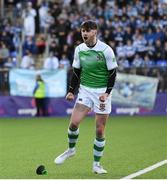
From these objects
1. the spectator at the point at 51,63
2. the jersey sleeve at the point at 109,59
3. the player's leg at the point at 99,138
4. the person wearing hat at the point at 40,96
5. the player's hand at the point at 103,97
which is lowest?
the person wearing hat at the point at 40,96

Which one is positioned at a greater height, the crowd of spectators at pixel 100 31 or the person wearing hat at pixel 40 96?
the crowd of spectators at pixel 100 31

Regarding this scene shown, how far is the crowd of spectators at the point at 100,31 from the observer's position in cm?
2789

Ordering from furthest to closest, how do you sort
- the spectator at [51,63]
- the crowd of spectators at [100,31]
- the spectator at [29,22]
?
1. the spectator at [29,22]
2. the crowd of spectators at [100,31]
3. the spectator at [51,63]

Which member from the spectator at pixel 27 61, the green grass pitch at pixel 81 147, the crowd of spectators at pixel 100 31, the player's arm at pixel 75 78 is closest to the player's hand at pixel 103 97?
the player's arm at pixel 75 78

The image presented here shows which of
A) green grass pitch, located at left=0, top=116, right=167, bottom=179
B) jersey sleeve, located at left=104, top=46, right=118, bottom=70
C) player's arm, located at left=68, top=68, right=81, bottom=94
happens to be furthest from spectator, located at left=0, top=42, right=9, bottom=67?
jersey sleeve, located at left=104, top=46, right=118, bottom=70

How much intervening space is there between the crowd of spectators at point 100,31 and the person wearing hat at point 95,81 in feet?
51.5

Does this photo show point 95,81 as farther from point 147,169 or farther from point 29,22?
point 29,22

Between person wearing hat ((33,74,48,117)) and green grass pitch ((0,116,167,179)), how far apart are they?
3.87 feet

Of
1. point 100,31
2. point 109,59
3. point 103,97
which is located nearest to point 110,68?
point 109,59

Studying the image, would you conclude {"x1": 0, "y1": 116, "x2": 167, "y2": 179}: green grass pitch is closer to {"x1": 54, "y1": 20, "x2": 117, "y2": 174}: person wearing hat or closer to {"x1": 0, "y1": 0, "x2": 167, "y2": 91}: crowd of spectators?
{"x1": 54, "y1": 20, "x2": 117, "y2": 174}: person wearing hat

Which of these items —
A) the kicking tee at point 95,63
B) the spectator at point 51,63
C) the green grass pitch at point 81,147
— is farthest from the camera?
the spectator at point 51,63

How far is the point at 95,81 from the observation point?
10.8 m

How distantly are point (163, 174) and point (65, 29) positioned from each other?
65.8ft

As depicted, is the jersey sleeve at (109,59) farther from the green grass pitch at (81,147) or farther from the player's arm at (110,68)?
the green grass pitch at (81,147)
